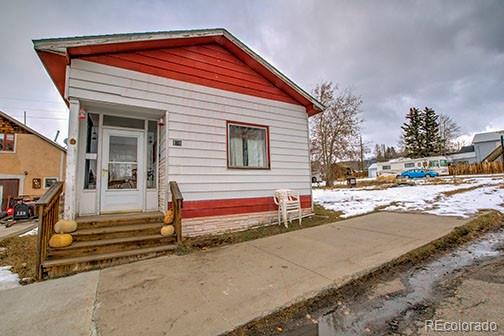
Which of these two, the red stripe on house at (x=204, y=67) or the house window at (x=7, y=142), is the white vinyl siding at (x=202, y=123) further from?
the house window at (x=7, y=142)

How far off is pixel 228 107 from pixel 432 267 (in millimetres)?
5078

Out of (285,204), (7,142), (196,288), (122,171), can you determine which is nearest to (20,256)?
(122,171)

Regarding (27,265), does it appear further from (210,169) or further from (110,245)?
(210,169)

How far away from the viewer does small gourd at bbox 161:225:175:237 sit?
4.10 metres

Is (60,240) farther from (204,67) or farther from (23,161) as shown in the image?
(23,161)

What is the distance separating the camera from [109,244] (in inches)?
143

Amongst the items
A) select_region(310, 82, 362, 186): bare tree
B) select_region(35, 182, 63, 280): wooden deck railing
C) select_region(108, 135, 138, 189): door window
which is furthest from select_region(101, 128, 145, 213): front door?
select_region(310, 82, 362, 186): bare tree

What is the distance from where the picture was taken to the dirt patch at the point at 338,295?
1928 mm

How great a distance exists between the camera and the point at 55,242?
335 cm

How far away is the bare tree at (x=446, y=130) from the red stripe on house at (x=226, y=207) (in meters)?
43.9

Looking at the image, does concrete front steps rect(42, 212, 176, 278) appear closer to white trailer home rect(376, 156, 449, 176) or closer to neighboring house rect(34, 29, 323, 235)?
neighboring house rect(34, 29, 323, 235)

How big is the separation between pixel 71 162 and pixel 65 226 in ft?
3.77

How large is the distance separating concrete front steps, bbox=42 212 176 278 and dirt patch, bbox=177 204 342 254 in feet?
1.27

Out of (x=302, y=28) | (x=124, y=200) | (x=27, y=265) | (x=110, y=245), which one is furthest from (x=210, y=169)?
(x=302, y=28)
